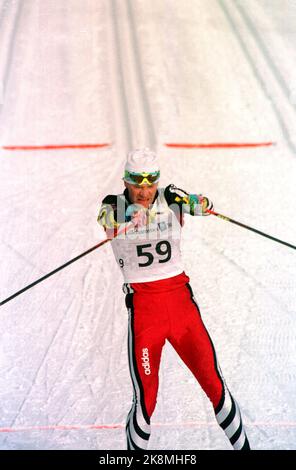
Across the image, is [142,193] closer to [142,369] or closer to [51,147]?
[142,369]

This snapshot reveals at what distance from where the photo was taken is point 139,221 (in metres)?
4.41

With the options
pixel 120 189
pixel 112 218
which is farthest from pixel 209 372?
pixel 120 189

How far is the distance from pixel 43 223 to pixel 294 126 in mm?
2938

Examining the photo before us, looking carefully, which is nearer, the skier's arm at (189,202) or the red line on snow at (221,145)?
the skier's arm at (189,202)

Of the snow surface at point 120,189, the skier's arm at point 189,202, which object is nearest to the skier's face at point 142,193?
the skier's arm at point 189,202

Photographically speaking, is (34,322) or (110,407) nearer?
(110,407)

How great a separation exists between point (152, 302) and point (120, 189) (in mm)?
2917

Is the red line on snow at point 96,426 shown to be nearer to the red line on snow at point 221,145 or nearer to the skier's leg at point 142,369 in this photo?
the skier's leg at point 142,369

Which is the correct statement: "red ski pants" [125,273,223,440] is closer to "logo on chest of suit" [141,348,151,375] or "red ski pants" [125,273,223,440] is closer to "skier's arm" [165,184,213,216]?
"logo on chest of suit" [141,348,151,375]

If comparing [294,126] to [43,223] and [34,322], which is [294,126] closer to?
[43,223]

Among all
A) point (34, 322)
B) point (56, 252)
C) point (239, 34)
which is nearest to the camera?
point (34, 322)

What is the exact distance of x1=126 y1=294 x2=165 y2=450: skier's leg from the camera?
445 centimetres

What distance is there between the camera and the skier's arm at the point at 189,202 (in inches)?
179

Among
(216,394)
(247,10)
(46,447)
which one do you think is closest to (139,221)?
(216,394)
